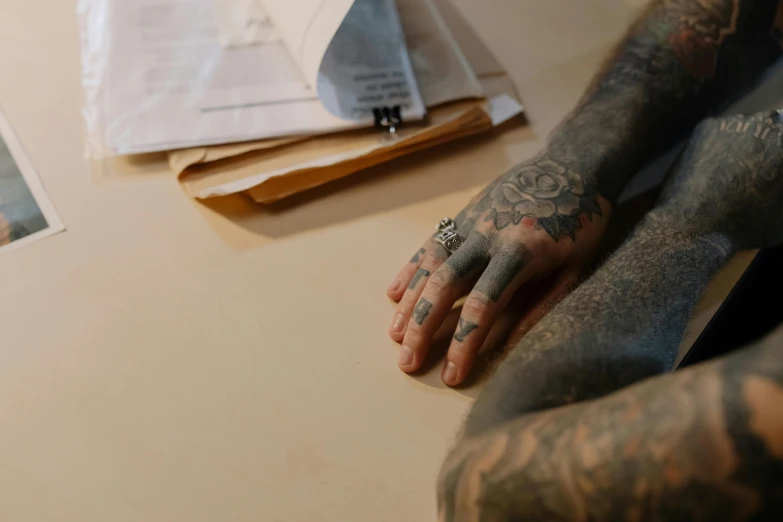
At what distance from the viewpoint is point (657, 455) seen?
0.24 meters

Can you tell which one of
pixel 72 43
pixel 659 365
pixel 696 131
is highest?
pixel 72 43

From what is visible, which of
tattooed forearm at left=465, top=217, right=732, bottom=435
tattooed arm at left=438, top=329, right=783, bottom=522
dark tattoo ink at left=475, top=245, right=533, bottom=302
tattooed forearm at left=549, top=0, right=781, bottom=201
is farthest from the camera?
tattooed forearm at left=549, top=0, right=781, bottom=201

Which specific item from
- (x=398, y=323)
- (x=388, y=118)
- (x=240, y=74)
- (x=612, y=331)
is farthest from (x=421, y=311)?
(x=240, y=74)

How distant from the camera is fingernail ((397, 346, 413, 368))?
446mm

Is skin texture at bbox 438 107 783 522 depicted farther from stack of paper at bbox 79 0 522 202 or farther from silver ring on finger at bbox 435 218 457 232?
stack of paper at bbox 79 0 522 202

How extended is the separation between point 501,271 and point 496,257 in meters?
0.02

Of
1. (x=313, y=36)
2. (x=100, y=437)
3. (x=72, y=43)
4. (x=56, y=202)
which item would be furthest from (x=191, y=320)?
(x=72, y=43)

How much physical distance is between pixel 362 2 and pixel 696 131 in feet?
1.35

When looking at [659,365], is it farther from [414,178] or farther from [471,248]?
[414,178]

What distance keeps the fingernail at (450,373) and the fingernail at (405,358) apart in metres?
0.03

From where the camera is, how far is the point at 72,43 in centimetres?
69

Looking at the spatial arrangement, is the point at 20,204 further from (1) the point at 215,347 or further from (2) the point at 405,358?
(2) the point at 405,358

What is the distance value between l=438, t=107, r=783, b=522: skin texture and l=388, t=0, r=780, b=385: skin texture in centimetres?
5

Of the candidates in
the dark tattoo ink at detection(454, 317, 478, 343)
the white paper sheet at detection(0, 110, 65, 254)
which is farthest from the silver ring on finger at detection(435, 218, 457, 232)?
the white paper sheet at detection(0, 110, 65, 254)
